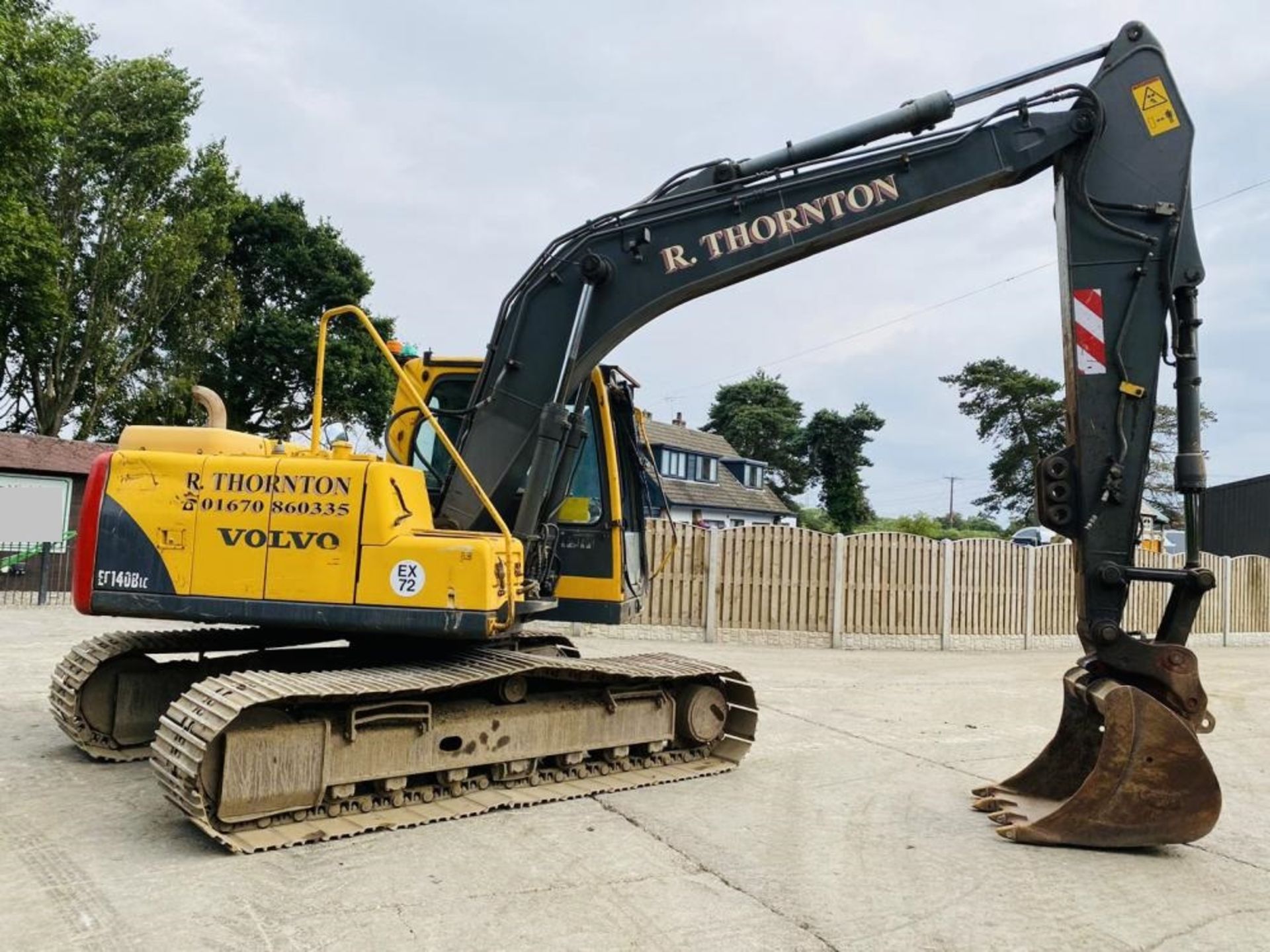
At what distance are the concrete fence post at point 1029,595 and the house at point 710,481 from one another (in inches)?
916

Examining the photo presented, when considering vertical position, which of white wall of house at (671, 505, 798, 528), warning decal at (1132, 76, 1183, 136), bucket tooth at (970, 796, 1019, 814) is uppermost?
warning decal at (1132, 76, 1183, 136)

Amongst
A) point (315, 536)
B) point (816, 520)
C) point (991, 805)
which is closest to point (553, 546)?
point (315, 536)

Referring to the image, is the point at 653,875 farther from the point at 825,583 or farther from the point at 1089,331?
the point at 825,583

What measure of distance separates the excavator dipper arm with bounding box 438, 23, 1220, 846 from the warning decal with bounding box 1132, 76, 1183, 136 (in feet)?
0.04

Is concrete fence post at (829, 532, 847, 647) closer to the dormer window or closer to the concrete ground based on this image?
the concrete ground

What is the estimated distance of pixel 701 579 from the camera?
14484 millimetres

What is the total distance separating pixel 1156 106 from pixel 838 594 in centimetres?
983

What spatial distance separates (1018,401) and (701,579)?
45.2 m

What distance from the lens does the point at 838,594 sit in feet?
47.4

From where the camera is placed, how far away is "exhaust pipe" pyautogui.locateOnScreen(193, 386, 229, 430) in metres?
5.53

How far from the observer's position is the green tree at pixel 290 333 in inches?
1206

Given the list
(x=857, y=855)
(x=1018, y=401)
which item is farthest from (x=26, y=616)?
(x=1018, y=401)

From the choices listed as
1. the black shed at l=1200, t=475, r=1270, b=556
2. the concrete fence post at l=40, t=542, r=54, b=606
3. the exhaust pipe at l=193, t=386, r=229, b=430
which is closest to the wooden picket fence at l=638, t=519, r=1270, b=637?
the exhaust pipe at l=193, t=386, r=229, b=430

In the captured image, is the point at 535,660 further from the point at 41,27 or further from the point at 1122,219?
the point at 41,27
